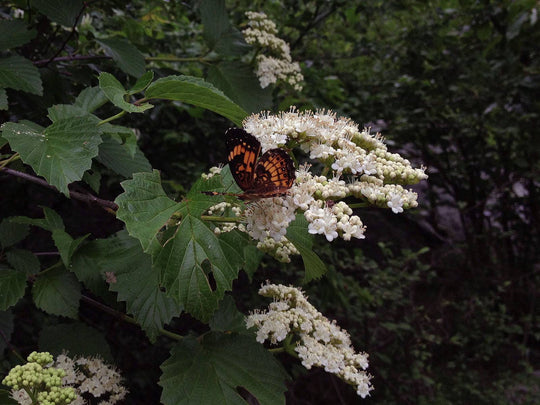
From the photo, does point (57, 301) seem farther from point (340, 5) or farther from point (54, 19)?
point (340, 5)

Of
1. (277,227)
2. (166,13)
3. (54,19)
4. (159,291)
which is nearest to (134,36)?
(166,13)

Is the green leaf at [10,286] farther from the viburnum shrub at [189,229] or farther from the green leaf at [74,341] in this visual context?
the green leaf at [74,341]

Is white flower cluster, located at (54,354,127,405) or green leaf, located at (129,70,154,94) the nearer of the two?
green leaf, located at (129,70,154,94)

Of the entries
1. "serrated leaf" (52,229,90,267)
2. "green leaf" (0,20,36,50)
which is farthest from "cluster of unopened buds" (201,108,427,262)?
"green leaf" (0,20,36,50)

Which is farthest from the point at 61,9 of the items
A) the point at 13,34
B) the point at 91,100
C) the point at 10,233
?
the point at 10,233

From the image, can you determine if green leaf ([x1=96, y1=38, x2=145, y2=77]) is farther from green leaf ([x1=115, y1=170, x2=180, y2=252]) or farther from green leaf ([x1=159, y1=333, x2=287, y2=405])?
green leaf ([x1=159, y1=333, x2=287, y2=405])

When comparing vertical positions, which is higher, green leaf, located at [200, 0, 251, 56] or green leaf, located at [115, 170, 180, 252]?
green leaf, located at [200, 0, 251, 56]
